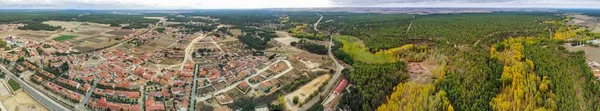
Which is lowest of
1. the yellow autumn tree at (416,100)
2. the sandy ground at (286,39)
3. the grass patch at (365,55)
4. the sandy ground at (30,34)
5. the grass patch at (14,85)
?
the grass patch at (14,85)

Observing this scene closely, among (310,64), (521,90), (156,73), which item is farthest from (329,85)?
(156,73)

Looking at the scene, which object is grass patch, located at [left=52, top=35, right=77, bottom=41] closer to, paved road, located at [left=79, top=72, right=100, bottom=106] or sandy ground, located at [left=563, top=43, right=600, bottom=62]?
paved road, located at [left=79, top=72, right=100, bottom=106]

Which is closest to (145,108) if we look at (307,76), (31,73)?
(307,76)

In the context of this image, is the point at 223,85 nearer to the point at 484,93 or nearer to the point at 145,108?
the point at 145,108

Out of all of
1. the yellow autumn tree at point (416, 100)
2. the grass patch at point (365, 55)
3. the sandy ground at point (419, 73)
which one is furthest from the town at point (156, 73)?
the sandy ground at point (419, 73)

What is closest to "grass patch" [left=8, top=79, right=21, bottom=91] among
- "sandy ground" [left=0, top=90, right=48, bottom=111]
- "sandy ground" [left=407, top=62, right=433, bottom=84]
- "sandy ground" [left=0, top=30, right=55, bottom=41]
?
"sandy ground" [left=0, top=90, right=48, bottom=111]

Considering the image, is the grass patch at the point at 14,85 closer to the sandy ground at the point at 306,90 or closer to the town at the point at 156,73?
the town at the point at 156,73
